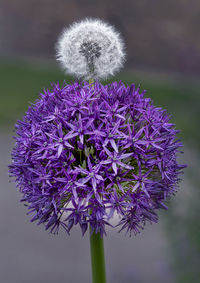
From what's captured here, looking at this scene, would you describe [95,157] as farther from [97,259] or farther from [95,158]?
[97,259]

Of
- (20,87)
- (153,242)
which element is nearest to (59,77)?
(20,87)

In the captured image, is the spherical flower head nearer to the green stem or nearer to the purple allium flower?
the purple allium flower

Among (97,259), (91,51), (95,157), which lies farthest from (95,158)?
(91,51)

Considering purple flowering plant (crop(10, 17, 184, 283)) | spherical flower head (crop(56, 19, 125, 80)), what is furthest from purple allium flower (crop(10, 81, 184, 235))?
spherical flower head (crop(56, 19, 125, 80))

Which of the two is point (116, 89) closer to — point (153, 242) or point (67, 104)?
point (67, 104)

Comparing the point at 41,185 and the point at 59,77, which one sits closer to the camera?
the point at 41,185

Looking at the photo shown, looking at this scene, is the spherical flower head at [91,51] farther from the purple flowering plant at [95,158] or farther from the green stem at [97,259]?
the green stem at [97,259]

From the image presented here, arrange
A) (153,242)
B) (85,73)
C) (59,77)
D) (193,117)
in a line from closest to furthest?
1. (85,73)
2. (193,117)
3. (153,242)
4. (59,77)

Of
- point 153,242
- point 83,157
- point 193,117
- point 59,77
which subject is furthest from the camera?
point 59,77
